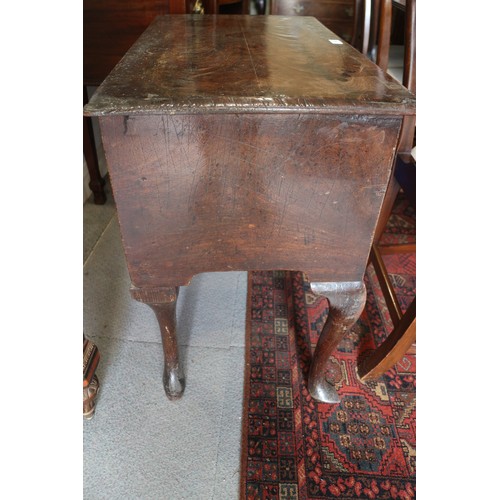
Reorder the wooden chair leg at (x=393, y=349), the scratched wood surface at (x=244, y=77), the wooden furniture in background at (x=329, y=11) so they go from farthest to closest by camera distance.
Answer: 1. the wooden furniture in background at (x=329, y=11)
2. the wooden chair leg at (x=393, y=349)
3. the scratched wood surface at (x=244, y=77)

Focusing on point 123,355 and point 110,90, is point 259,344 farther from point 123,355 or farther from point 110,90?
point 110,90

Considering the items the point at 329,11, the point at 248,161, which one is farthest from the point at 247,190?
the point at 329,11

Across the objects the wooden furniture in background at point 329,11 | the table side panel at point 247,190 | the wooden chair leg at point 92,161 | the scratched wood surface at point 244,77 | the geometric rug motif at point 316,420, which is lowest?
the geometric rug motif at point 316,420

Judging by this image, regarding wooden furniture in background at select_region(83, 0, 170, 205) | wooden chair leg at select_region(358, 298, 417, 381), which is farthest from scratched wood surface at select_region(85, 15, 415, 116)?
wooden chair leg at select_region(358, 298, 417, 381)

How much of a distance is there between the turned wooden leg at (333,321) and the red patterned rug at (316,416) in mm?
41

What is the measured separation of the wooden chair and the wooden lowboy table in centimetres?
23

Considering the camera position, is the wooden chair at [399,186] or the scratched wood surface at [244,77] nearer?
the scratched wood surface at [244,77]

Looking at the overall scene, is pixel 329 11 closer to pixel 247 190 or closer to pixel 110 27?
pixel 110 27

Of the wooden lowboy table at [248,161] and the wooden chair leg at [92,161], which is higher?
the wooden lowboy table at [248,161]

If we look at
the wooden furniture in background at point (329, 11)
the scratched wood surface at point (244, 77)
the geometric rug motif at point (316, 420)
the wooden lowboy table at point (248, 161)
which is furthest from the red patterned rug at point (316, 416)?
the wooden furniture in background at point (329, 11)

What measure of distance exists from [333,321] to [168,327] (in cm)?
36

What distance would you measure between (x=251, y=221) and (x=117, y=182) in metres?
0.23

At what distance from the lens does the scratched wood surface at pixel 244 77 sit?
0.63m

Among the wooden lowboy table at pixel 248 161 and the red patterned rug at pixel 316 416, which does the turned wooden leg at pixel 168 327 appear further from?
the red patterned rug at pixel 316 416
